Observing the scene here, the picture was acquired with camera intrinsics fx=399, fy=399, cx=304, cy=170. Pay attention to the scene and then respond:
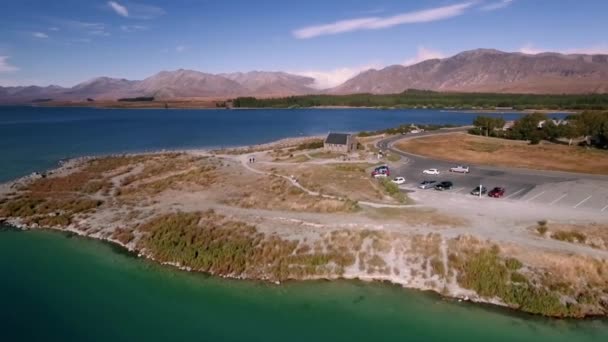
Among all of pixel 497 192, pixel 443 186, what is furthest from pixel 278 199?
pixel 497 192

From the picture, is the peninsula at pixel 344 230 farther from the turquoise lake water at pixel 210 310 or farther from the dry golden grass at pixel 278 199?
the turquoise lake water at pixel 210 310

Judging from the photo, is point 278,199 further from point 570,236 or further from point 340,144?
point 340,144

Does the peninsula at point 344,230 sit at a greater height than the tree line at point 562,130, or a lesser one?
lesser

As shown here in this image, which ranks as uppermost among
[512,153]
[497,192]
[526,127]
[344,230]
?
[526,127]

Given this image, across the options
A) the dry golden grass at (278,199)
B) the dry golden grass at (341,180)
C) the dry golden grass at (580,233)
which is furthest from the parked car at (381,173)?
the dry golden grass at (580,233)

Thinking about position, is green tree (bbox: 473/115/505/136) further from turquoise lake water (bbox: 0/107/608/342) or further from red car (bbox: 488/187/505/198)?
turquoise lake water (bbox: 0/107/608/342)

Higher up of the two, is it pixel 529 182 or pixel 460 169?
pixel 460 169

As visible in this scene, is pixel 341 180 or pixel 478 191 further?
pixel 341 180

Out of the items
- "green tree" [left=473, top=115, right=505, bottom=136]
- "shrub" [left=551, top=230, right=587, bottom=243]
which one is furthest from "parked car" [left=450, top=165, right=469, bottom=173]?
"green tree" [left=473, top=115, right=505, bottom=136]
